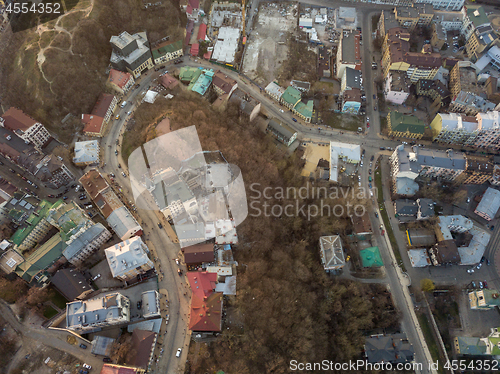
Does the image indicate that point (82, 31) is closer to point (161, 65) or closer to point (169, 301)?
point (161, 65)

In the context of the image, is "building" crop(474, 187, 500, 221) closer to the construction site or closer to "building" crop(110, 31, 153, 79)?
the construction site

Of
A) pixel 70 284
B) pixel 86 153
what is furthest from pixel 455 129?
pixel 70 284

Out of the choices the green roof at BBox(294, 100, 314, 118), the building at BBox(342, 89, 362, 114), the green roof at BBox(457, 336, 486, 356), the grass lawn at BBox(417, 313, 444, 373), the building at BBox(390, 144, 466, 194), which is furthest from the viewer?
the green roof at BBox(294, 100, 314, 118)

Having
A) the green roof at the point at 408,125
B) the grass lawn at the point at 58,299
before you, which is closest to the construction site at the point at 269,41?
the green roof at the point at 408,125

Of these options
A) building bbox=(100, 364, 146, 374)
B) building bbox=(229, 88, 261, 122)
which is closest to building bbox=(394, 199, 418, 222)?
building bbox=(229, 88, 261, 122)

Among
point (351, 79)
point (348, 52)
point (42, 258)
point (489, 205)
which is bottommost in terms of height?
point (42, 258)

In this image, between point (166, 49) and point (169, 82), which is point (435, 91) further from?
point (166, 49)

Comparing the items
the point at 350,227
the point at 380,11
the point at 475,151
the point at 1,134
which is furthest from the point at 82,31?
the point at 475,151
